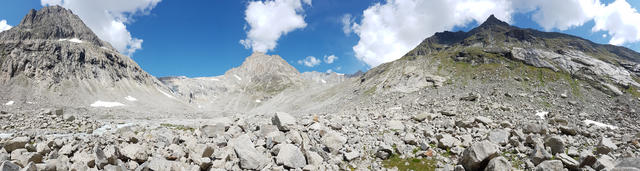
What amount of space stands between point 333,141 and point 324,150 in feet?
2.85

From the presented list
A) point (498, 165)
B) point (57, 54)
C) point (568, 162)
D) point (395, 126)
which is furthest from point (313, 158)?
point (57, 54)

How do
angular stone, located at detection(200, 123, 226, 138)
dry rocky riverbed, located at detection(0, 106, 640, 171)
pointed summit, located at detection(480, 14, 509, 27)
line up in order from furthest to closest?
1. pointed summit, located at detection(480, 14, 509, 27)
2. angular stone, located at detection(200, 123, 226, 138)
3. dry rocky riverbed, located at detection(0, 106, 640, 171)

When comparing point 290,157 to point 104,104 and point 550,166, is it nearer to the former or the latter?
point 550,166

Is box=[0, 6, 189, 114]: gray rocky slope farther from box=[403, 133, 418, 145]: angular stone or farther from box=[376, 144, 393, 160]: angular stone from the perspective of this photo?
box=[403, 133, 418, 145]: angular stone

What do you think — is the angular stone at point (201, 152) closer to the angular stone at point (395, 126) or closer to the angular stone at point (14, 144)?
the angular stone at point (14, 144)

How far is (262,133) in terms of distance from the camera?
15.9 metres

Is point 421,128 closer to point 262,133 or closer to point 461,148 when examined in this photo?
point 461,148

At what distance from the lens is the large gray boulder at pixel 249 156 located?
39.6 ft

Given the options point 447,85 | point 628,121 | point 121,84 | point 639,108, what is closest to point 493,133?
point 628,121

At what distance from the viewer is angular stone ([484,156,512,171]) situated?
36.5 feet

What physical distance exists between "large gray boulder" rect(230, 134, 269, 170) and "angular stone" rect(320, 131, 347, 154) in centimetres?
446

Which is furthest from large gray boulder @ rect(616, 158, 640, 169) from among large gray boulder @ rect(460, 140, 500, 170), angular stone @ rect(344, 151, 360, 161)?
angular stone @ rect(344, 151, 360, 161)

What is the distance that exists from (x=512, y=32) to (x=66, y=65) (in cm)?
25887

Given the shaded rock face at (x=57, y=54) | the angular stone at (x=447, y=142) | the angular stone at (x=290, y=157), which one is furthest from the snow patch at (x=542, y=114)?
the shaded rock face at (x=57, y=54)
